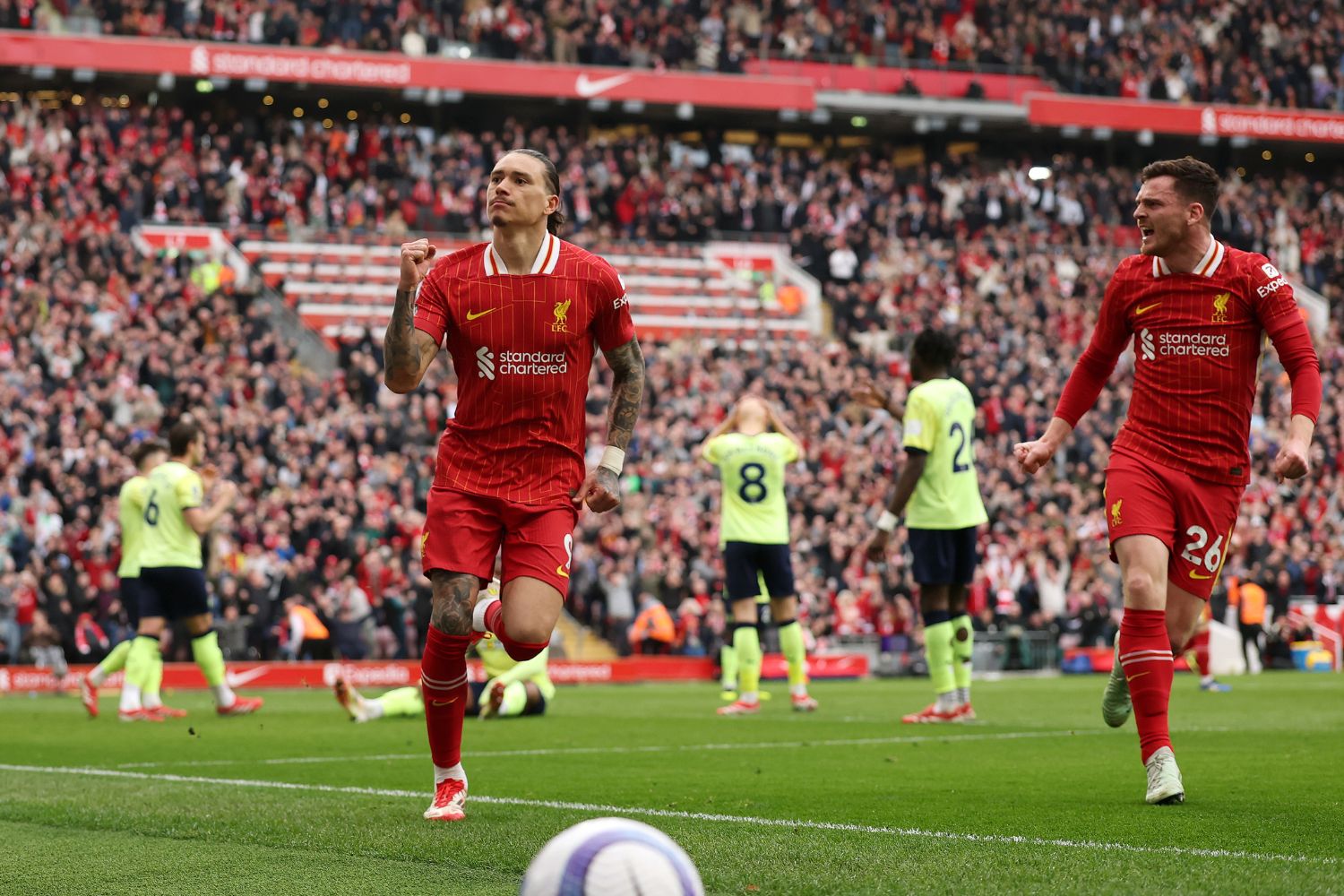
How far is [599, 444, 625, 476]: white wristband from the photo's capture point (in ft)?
22.7

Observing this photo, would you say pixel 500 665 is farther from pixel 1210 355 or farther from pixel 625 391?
pixel 1210 355

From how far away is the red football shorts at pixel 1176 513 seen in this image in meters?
7.05

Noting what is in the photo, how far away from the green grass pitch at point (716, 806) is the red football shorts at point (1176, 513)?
3.18 ft

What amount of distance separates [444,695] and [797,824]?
59.6 inches

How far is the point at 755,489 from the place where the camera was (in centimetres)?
1435

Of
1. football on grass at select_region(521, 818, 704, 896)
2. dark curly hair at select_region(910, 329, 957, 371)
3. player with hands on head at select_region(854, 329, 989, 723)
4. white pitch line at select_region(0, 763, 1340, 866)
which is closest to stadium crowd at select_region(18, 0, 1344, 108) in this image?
dark curly hair at select_region(910, 329, 957, 371)

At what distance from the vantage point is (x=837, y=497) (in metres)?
29.4

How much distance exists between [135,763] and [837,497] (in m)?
20.5

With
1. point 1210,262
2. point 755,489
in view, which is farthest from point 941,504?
point 1210,262

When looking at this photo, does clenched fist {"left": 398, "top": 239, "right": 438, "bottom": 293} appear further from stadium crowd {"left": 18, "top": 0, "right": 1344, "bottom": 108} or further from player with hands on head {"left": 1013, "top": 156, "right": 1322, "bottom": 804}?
stadium crowd {"left": 18, "top": 0, "right": 1344, "bottom": 108}

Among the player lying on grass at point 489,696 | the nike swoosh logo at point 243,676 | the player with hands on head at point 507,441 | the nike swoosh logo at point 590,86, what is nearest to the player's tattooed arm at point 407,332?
the player with hands on head at point 507,441

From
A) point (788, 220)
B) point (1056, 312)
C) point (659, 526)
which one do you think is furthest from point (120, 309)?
point (1056, 312)

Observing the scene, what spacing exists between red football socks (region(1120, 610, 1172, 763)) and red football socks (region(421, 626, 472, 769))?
2.72 meters

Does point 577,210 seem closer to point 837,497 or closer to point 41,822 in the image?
point 837,497
